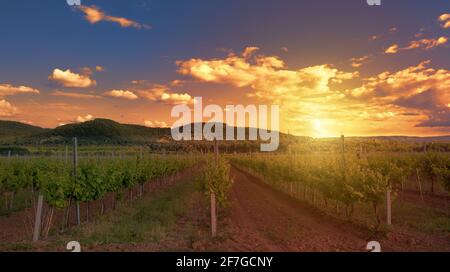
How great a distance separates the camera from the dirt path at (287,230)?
35.2 ft

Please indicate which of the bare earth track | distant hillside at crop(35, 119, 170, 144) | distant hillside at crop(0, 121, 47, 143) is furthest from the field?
distant hillside at crop(0, 121, 47, 143)

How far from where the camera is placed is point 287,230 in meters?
13.1

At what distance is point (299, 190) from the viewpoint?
982 inches

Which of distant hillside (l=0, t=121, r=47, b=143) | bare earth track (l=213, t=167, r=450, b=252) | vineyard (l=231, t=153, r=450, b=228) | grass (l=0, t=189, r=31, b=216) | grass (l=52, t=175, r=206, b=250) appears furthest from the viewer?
distant hillside (l=0, t=121, r=47, b=143)

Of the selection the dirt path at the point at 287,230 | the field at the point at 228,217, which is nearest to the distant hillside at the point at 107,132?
→ the field at the point at 228,217

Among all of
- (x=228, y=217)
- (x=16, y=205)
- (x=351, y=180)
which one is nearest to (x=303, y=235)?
(x=351, y=180)

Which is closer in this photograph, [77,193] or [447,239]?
[447,239]

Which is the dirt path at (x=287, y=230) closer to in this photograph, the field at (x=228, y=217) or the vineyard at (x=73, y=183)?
the field at (x=228, y=217)

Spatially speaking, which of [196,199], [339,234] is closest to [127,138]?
[196,199]

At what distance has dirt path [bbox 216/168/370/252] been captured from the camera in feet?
35.2

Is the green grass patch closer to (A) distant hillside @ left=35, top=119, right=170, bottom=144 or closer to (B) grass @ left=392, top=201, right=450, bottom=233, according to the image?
(B) grass @ left=392, top=201, right=450, bottom=233

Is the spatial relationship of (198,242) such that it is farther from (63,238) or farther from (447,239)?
(447,239)

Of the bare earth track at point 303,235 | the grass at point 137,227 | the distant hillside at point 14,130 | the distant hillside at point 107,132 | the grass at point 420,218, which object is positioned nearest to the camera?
the bare earth track at point 303,235

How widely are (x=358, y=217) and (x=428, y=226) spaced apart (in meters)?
2.70
